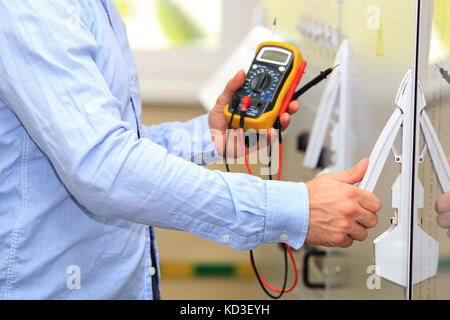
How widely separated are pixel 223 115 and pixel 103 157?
0.40 m

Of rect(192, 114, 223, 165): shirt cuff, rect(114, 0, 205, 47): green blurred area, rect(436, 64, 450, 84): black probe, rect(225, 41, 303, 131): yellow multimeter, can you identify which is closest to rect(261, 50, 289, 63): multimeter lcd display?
rect(225, 41, 303, 131): yellow multimeter

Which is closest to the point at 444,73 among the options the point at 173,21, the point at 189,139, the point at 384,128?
the point at 384,128

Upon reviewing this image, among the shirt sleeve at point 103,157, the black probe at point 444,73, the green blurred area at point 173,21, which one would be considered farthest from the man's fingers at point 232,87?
the green blurred area at point 173,21

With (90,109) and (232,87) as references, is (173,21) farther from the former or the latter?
(90,109)

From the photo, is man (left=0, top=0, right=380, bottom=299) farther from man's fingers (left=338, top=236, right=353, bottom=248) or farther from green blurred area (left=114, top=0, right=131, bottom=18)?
green blurred area (left=114, top=0, right=131, bottom=18)

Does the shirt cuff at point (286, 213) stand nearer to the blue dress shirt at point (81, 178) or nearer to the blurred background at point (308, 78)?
the blue dress shirt at point (81, 178)

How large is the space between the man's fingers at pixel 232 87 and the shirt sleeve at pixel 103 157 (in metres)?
0.26

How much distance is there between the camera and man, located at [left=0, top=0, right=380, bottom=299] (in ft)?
2.23

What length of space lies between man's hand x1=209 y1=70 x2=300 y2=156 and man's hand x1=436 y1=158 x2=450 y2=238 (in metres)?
0.30

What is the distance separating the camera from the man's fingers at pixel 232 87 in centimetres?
95

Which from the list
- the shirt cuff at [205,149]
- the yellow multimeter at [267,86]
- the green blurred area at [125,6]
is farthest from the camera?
the green blurred area at [125,6]
